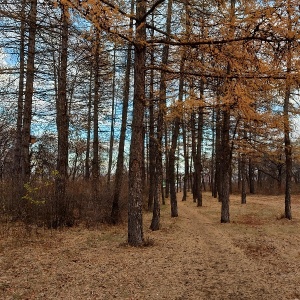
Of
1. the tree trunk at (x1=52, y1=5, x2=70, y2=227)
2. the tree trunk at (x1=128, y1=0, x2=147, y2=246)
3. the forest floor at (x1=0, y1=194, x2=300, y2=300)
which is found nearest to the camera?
the forest floor at (x1=0, y1=194, x2=300, y2=300)

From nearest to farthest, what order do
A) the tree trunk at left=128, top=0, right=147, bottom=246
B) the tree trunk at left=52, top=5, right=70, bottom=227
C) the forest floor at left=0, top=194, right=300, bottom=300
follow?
the forest floor at left=0, top=194, right=300, bottom=300, the tree trunk at left=128, top=0, right=147, bottom=246, the tree trunk at left=52, top=5, right=70, bottom=227

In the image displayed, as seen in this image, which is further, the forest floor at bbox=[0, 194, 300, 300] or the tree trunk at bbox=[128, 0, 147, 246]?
the tree trunk at bbox=[128, 0, 147, 246]

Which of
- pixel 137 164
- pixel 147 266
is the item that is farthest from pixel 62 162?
pixel 147 266

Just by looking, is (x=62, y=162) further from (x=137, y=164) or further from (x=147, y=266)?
(x=147, y=266)

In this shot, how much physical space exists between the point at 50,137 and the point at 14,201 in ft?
34.5

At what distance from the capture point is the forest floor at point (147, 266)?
15.6ft

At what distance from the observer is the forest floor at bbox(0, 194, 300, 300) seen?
4762mm

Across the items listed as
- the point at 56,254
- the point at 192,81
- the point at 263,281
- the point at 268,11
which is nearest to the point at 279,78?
the point at 268,11

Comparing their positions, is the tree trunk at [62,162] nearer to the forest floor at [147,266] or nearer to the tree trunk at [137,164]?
the forest floor at [147,266]

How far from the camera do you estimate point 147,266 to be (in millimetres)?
6141

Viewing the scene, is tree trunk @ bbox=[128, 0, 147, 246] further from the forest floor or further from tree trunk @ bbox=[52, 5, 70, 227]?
tree trunk @ bbox=[52, 5, 70, 227]

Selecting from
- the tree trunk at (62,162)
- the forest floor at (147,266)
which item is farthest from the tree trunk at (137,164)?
the tree trunk at (62,162)

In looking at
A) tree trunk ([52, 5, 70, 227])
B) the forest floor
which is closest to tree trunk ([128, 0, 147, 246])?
the forest floor

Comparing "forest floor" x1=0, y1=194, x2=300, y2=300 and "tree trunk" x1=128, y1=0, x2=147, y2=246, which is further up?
"tree trunk" x1=128, y1=0, x2=147, y2=246
